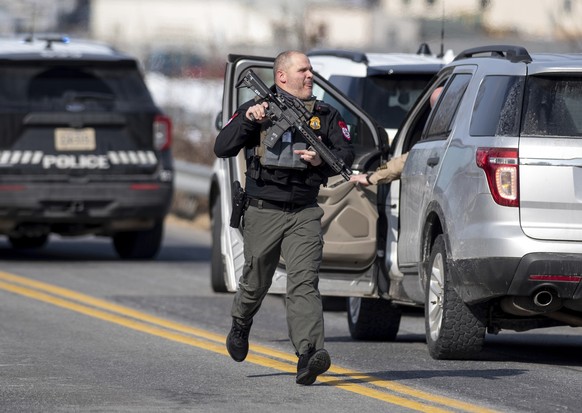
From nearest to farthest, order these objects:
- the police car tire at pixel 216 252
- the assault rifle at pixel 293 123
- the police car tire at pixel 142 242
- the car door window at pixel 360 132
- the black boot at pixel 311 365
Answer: the black boot at pixel 311 365
the assault rifle at pixel 293 123
the car door window at pixel 360 132
the police car tire at pixel 216 252
the police car tire at pixel 142 242

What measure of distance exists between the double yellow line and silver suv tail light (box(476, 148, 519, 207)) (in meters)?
1.10

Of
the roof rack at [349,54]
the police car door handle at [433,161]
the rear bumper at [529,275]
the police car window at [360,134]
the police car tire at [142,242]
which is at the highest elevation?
the roof rack at [349,54]

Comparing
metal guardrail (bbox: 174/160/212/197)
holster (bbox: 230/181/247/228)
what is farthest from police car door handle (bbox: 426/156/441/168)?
metal guardrail (bbox: 174/160/212/197)

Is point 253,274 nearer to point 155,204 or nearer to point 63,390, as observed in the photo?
point 63,390

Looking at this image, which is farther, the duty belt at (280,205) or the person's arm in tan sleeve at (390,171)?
the person's arm in tan sleeve at (390,171)

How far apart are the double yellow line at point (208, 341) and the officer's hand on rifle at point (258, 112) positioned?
138 cm

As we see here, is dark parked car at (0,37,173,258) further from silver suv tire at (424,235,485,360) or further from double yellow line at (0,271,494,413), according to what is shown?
silver suv tire at (424,235,485,360)

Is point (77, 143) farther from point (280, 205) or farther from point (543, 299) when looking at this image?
point (543, 299)

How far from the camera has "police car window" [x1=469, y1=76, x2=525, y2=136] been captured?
27.8ft

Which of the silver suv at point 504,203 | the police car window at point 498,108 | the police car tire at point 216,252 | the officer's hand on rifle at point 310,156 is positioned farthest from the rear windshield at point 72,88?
the officer's hand on rifle at point 310,156

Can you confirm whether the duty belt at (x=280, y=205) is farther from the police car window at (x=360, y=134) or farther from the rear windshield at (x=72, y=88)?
the rear windshield at (x=72, y=88)

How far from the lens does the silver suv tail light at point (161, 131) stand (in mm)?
Result: 15281

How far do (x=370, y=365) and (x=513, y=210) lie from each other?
51.1 inches

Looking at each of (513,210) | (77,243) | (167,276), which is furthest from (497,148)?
(77,243)
